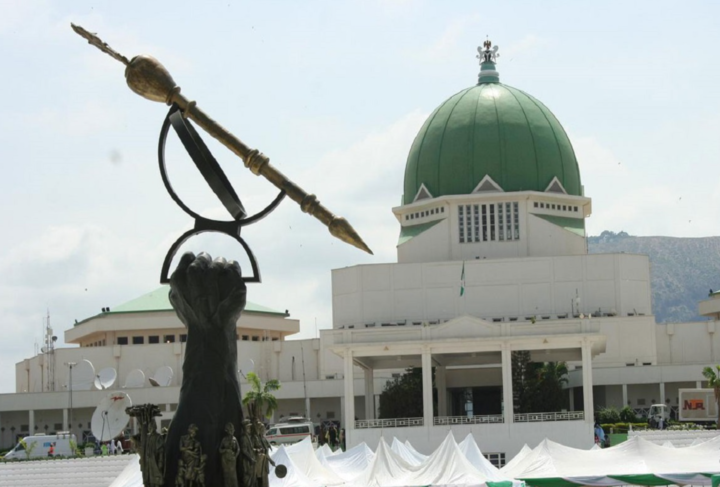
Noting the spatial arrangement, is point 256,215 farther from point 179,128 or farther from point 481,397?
point 481,397

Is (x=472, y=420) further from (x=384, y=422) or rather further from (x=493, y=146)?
(x=493, y=146)

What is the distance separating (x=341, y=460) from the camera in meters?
48.1

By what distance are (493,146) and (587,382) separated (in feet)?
56.6

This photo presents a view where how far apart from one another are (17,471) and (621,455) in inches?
950

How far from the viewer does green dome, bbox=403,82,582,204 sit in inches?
3140

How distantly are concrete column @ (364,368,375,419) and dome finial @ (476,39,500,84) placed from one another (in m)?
18.9

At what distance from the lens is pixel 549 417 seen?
66.1 metres

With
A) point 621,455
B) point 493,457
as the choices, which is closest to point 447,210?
point 493,457

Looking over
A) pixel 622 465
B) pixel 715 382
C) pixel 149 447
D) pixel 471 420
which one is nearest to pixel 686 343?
pixel 715 382

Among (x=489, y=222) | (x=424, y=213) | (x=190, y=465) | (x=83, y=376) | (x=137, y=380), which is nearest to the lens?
(x=190, y=465)

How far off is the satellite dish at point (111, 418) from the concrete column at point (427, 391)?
44.0ft

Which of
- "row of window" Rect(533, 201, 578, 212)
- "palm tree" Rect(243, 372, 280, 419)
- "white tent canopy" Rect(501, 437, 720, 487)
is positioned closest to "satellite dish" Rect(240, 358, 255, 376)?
"palm tree" Rect(243, 372, 280, 419)

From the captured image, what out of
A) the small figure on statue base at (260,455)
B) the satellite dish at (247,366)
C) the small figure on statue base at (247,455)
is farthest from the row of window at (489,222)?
the small figure on statue base at (247,455)

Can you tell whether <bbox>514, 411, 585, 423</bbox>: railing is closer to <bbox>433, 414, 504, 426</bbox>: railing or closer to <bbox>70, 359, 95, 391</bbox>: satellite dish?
<bbox>433, 414, 504, 426</bbox>: railing
